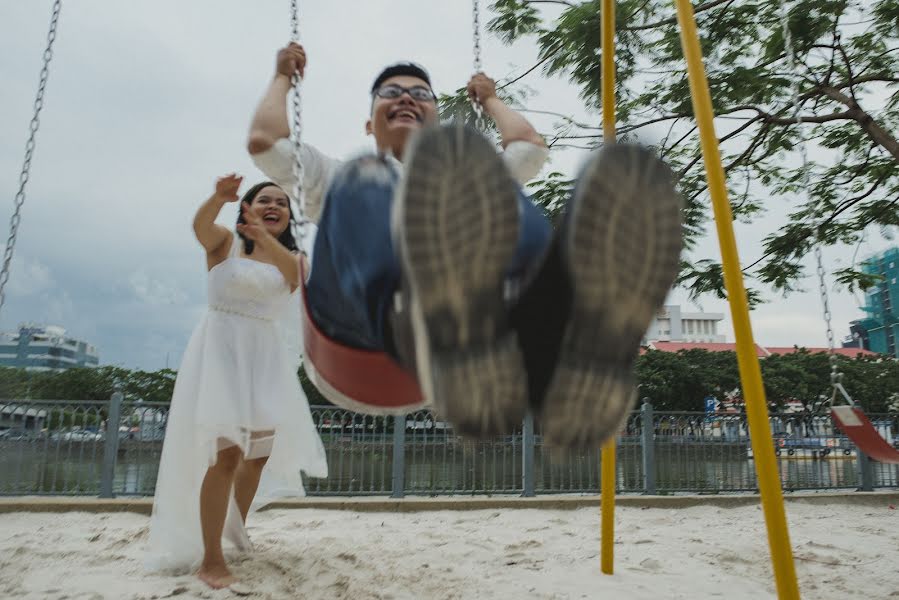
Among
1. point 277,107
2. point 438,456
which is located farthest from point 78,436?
point 277,107

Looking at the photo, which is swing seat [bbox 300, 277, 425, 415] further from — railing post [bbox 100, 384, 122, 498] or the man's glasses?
railing post [bbox 100, 384, 122, 498]

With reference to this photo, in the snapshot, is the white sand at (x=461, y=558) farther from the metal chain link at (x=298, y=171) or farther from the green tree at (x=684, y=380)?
the green tree at (x=684, y=380)

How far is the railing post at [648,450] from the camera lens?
6.64 metres

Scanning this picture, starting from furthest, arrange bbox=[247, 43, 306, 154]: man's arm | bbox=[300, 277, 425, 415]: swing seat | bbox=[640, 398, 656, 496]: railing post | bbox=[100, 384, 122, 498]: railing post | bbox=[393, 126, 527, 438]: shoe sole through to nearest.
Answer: bbox=[640, 398, 656, 496]: railing post
bbox=[100, 384, 122, 498]: railing post
bbox=[247, 43, 306, 154]: man's arm
bbox=[300, 277, 425, 415]: swing seat
bbox=[393, 126, 527, 438]: shoe sole

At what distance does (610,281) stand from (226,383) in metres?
1.97

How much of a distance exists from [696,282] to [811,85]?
2217mm

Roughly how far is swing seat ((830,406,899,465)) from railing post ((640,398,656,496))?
10.0ft

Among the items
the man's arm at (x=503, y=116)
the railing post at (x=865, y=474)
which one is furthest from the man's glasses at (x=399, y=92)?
the railing post at (x=865, y=474)

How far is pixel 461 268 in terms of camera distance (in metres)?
0.99

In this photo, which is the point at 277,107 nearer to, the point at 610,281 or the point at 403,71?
the point at 403,71

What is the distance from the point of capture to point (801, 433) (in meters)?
7.83

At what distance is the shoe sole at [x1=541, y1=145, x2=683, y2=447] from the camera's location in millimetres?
1063

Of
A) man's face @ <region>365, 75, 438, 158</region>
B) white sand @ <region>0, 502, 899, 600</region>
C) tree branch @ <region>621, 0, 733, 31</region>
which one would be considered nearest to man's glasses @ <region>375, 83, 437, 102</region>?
man's face @ <region>365, 75, 438, 158</region>

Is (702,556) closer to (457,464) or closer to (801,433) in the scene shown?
(457,464)
